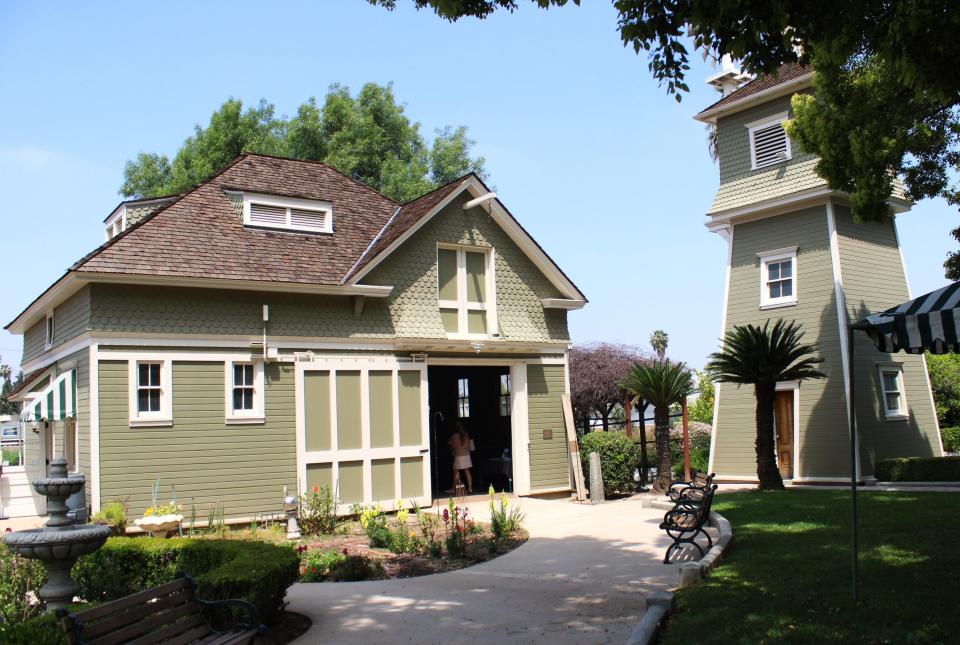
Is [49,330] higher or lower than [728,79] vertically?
lower

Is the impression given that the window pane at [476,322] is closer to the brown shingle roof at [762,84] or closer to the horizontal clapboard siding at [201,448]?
the horizontal clapboard siding at [201,448]

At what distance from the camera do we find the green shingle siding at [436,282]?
736 inches

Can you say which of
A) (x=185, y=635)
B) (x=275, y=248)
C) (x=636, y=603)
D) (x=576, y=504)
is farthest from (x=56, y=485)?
(x=576, y=504)

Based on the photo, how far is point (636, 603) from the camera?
914cm

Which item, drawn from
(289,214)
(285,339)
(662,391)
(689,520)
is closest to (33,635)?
(689,520)

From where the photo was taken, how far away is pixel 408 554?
12.8 m

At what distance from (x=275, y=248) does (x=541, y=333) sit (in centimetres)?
692

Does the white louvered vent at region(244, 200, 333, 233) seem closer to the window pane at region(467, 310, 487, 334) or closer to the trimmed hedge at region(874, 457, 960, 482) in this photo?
the window pane at region(467, 310, 487, 334)

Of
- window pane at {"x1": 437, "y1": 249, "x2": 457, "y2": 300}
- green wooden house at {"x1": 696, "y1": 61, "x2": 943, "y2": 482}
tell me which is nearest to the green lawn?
green wooden house at {"x1": 696, "y1": 61, "x2": 943, "y2": 482}

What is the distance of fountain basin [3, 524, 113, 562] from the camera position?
7.29 m

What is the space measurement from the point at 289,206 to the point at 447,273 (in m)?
4.00

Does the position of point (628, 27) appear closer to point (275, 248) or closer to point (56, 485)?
point (56, 485)

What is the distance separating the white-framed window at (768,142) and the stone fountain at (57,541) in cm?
2041

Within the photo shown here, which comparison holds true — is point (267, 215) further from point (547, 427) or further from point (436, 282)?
point (547, 427)
